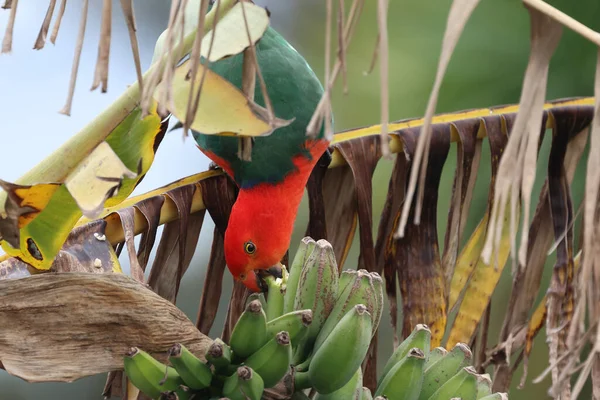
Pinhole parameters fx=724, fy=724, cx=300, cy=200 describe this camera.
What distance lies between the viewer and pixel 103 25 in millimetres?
500

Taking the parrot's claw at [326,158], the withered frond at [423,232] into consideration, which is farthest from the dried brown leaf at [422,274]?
the parrot's claw at [326,158]

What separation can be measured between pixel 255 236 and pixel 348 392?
787 millimetres

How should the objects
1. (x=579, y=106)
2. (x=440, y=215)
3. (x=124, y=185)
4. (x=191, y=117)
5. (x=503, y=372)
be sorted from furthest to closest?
1. (x=440, y=215)
2. (x=579, y=106)
3. (x=503, y=372)
4. (x=124, y=185)
5. (x=191, y=117)

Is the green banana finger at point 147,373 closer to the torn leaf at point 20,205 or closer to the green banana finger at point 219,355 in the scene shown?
the green banana finger at point 219,355

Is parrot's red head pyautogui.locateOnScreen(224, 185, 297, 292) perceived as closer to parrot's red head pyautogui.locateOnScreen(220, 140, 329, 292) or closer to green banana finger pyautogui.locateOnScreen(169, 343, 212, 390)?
parrot's red head pyautogui.locateOnScreen(220, 140, 329, 292)

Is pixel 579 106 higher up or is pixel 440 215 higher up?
pixel 579 106

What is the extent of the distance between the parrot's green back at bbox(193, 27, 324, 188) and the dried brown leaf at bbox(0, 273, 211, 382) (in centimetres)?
84

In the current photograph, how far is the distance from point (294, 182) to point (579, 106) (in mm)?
608

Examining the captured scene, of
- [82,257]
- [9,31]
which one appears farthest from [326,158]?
[9,31]

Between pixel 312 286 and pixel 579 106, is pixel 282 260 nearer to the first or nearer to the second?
pixel 579 106

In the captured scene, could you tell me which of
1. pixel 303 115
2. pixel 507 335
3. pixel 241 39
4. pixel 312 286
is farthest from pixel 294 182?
pixel 241 39

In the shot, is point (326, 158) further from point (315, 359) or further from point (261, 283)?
point (315, 359)

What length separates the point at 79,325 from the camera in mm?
698

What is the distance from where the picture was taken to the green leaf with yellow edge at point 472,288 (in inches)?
47.8
